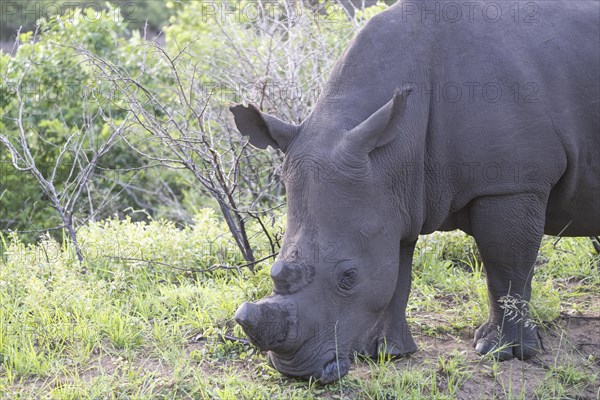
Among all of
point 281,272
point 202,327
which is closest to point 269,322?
point 281,272

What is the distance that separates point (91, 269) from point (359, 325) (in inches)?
107

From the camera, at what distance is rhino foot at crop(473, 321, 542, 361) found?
16.3ft

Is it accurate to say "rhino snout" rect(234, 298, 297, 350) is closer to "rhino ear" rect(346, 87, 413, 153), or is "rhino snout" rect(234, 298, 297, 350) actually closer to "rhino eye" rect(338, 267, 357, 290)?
"rhino eye" rect(338, 267, 357, 290)

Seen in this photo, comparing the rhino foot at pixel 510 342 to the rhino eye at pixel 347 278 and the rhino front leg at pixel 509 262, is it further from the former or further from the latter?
the rhino eye at pixel 347 278

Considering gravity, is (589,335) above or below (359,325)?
below

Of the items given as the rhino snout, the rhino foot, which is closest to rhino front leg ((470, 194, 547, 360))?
the rhino foot

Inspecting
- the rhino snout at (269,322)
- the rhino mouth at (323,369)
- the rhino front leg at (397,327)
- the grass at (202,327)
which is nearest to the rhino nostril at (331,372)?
the rhino mouth at (323,369)

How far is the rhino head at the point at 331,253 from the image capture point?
4.08 metres

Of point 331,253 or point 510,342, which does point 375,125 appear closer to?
point 331,253

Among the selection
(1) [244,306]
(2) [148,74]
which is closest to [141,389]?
(1) [244,306]

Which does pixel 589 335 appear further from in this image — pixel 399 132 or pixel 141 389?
pixel 141 389

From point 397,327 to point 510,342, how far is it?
0.68 m

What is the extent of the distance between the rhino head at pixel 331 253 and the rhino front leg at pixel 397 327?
0.61 metres

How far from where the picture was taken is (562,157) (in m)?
4.67
